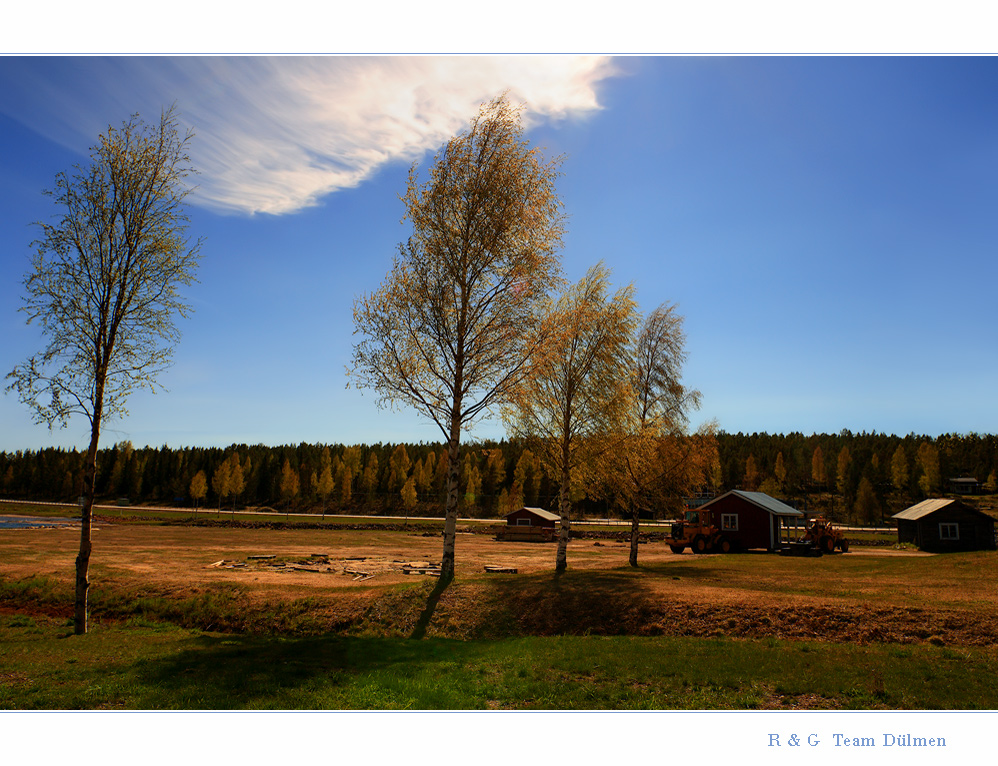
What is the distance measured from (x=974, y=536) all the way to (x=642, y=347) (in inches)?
1232

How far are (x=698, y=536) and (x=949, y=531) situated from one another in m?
18.3

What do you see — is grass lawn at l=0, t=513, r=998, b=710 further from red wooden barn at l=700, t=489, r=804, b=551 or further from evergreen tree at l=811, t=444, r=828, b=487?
evergreen tree at l=811, t=444, r=828, b=487

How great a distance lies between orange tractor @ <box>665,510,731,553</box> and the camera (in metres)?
38.9

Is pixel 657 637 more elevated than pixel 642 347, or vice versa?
pixel 642 347

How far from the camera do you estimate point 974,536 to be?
38969mm

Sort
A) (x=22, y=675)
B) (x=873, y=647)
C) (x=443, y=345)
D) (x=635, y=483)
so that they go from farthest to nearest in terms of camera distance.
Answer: (x=635, y=483)
(x=443, y=345)
(x=873, y=647)
(x=22, y=675)

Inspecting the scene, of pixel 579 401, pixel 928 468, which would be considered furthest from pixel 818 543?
pixel 928 468

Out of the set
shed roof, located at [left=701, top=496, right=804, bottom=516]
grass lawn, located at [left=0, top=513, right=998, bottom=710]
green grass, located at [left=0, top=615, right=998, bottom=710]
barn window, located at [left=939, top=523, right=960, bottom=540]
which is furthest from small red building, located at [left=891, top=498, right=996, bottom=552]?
green grass, located at [left=0, top=615, right=998, bottom=710]

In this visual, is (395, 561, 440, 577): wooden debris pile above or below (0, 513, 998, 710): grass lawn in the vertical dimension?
below

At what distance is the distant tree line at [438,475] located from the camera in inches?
3875

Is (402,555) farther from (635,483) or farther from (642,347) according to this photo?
(642,347)

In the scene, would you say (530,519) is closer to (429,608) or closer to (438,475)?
(429,608)

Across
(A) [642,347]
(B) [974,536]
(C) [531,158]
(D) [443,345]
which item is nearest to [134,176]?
(D) [443,345]

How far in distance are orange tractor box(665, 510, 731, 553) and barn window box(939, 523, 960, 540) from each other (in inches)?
599
